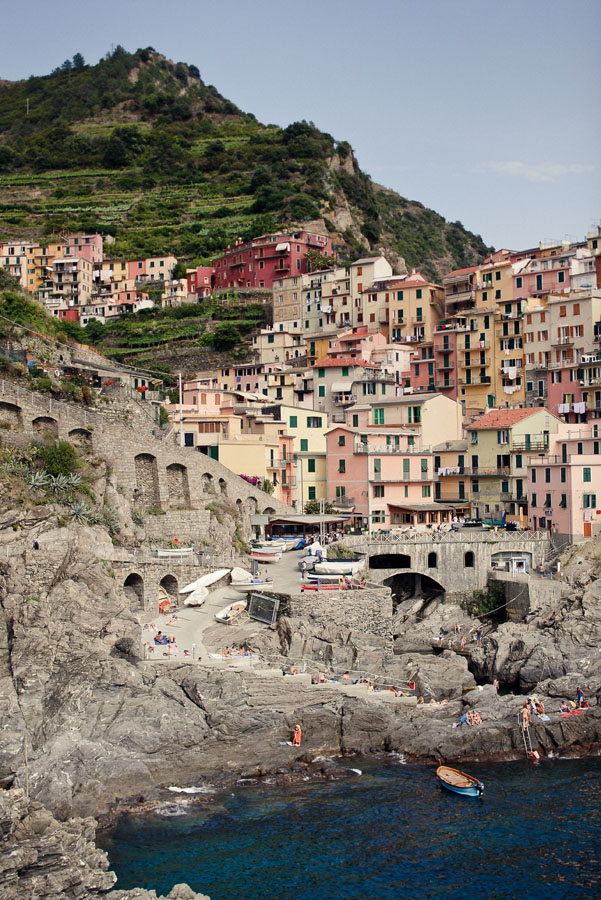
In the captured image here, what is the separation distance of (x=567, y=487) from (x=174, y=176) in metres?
85.5

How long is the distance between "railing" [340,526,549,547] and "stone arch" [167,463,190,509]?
770 cm

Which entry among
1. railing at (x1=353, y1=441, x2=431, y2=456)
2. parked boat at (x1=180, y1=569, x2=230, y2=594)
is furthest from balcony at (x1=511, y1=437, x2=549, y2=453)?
parked boat at (x1=180, y1=569, x2=230, y2=594)

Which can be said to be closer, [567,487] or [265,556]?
[265,556]

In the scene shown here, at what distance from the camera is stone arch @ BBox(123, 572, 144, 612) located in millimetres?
37375

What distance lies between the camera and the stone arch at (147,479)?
44344 mm

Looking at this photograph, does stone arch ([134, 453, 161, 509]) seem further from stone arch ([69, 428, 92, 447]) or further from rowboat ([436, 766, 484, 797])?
rowboat ([436, 766, 484, 797])

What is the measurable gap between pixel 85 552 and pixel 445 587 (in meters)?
18.1

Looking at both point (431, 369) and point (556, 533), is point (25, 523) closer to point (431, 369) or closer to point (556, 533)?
point (556, 533)

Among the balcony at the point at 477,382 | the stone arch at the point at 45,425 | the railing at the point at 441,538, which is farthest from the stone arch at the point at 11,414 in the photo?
the balcony at the point at 477,382

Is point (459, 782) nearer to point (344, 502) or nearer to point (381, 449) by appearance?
point (344, 502)

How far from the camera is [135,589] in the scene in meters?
37.6

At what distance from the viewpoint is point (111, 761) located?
27.6 m

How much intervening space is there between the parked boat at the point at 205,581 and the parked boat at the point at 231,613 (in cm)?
144

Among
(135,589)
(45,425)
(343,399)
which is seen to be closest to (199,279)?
(343,399)
